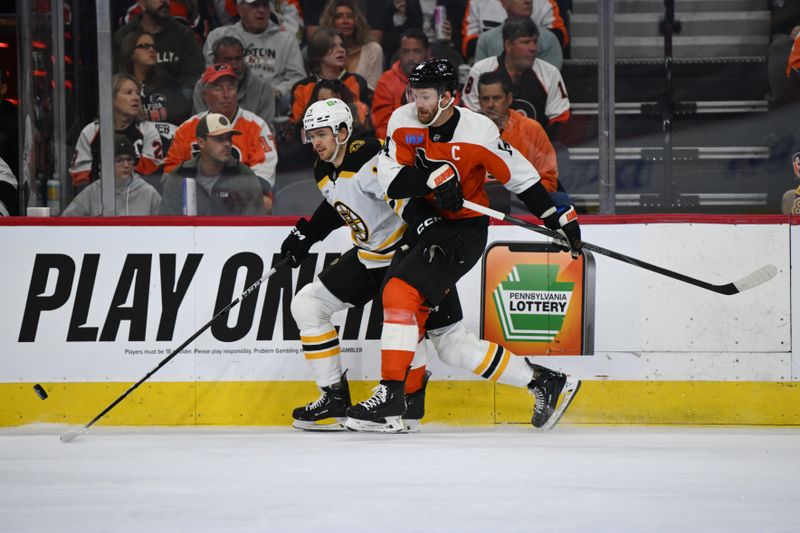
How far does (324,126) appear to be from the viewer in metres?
3.67

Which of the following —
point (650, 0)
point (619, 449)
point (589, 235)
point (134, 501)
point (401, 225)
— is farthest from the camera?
point (650, 0)

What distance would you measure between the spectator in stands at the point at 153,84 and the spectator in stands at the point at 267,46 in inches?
9.6

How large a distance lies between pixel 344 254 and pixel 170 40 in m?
2.04

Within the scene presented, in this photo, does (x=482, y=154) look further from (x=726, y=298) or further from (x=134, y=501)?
(x=134, y=501)

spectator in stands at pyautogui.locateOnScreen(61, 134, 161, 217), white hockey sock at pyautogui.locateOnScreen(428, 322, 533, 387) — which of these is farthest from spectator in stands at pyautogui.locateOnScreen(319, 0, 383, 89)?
white hockey sock at pyautogui.locateOnScreen(428, 322, 533, 387)

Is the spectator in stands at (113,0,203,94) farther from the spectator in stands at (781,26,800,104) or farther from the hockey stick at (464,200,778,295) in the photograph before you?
the spectator in stands at (781,26,800,104)

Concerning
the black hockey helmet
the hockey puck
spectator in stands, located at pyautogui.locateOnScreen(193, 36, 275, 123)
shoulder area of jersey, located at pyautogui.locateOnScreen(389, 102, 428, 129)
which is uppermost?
spectator in stands, located at pyautogui.locateOnScreen(193, 36, 275, 123)

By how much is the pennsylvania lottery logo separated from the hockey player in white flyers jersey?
41cm

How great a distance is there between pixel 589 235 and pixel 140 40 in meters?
2.61

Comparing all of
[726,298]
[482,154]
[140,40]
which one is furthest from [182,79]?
[726,298]

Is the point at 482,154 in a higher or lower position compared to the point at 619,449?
higher

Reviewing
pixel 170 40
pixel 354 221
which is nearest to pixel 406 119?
pixel 354 221

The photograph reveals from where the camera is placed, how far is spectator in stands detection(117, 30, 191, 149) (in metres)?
5.24

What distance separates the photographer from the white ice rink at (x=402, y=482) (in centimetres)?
222
